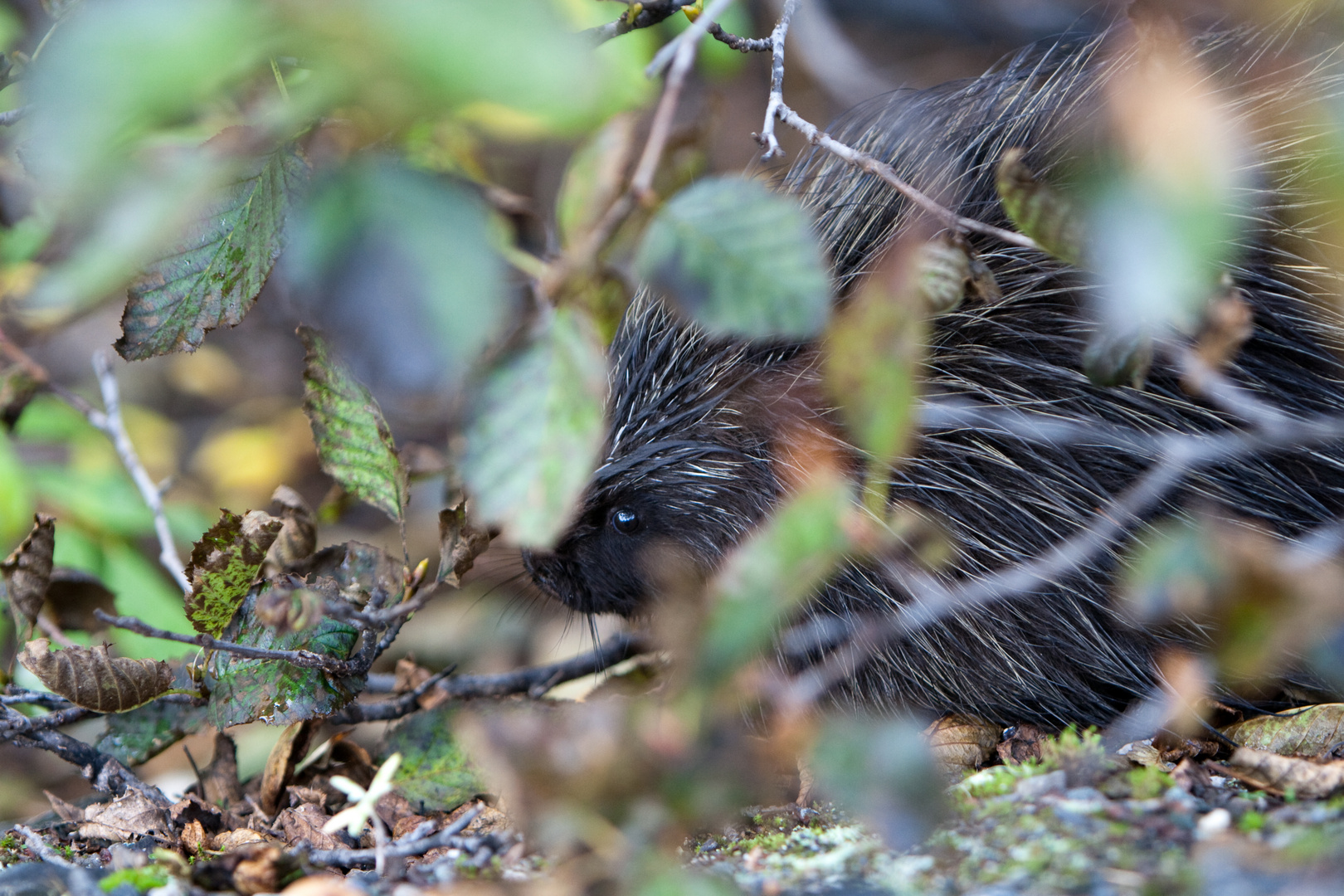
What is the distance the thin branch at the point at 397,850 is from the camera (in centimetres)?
164

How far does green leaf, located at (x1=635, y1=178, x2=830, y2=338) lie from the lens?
1154 millimetres

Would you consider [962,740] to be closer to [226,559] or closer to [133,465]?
[226,559]

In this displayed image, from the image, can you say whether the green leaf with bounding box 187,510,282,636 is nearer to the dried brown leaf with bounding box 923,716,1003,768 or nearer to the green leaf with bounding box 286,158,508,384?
the green leaf with bounding box 286,158,508,384

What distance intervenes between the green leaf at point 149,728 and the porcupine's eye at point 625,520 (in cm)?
99

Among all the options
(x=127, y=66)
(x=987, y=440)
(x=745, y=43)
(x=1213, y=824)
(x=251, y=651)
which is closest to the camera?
(x=127, y=66)

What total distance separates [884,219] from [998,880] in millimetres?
1487

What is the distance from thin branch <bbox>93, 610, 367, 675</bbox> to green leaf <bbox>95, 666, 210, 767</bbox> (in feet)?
1.10

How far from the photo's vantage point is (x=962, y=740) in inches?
89.0

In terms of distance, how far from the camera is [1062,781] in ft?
5.24

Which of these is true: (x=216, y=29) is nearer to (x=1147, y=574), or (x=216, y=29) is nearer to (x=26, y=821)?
(x=1147, y=574)

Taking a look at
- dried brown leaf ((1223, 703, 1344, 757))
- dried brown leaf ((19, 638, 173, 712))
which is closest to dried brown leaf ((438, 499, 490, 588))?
dried brown leaf ((19, 638, 173, 712))

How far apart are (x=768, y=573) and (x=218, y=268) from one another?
44.0 inches

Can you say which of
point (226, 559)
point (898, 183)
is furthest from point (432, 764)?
point (898, 183)

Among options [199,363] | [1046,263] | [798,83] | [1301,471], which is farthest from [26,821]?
[798,83]
